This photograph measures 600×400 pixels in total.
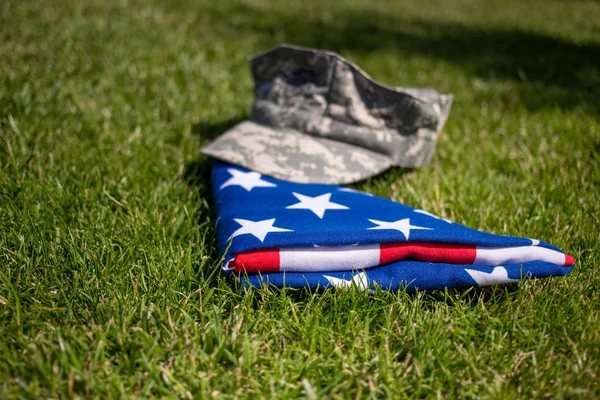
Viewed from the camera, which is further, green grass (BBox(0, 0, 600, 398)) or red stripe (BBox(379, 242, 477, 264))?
red stripe (BBox(379, 242, 477, 264))

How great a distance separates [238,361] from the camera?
1.07 m

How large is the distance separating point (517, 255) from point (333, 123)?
1.02 meters

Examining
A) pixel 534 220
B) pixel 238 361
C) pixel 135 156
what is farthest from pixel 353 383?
pixel 135 156

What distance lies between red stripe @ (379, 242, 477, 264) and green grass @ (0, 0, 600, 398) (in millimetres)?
109

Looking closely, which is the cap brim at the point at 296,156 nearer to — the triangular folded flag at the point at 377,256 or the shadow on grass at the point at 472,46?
the triangular folded flag at the point at 377,256

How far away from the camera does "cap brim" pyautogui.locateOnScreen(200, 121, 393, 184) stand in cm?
183

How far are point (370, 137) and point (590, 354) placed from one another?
118cm

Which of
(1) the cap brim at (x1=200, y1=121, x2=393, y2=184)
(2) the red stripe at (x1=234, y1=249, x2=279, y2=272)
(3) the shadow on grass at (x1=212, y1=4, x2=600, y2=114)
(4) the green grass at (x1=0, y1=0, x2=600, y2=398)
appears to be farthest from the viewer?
(3) the shadow on grass at (x1=212, y1=4, x2=600, y2=114)

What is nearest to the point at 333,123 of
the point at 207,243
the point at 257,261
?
the point at 207,243

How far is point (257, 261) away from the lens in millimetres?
1246

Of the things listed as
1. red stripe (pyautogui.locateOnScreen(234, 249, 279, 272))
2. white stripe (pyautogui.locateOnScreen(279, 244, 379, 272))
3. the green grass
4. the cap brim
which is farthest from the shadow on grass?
red stripe (pyautogui.locateOnScreen(234, 249, 279, 272))

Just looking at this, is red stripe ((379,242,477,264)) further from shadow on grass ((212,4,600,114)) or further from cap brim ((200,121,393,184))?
shadow on grass ((212,4,600,114))

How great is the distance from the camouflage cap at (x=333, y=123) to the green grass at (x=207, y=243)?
6.5 inches

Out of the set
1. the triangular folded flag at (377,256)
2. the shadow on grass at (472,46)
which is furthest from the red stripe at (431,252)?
the shadow on grass at (472,46)
